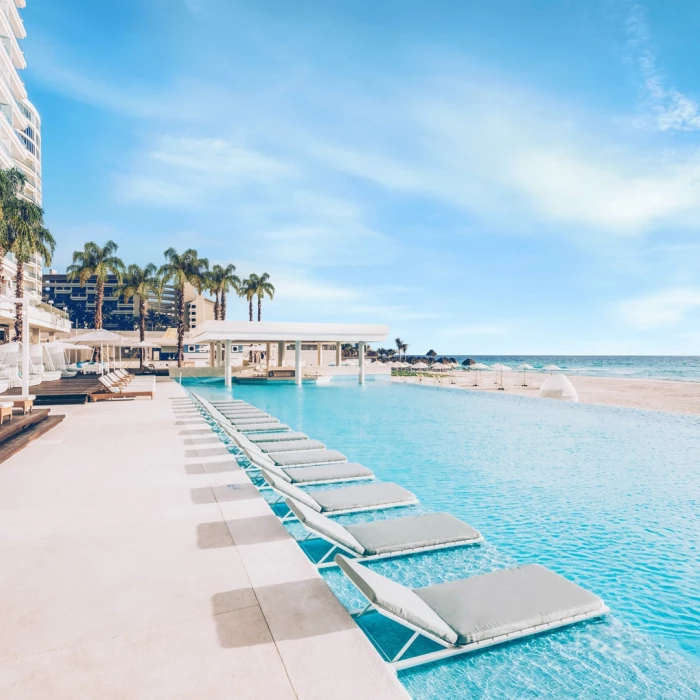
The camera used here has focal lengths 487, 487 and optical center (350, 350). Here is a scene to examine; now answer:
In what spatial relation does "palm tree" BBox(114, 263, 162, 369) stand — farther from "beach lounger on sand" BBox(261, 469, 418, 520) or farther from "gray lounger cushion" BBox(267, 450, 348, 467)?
"beach lounger on sand" BBox(261, 469, 418, 520)

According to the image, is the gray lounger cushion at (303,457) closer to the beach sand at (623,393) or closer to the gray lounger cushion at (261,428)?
the gray lounger cushion at (261,428)

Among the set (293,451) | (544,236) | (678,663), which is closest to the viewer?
(678,663)

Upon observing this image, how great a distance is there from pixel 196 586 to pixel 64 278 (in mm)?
116786

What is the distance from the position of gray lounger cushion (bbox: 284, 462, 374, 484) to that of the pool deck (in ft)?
3.21

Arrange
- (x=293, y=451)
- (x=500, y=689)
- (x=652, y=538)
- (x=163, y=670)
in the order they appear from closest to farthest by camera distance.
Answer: (x=163, y=670)
(x=500, y=689)
(x=652, y=538)
(x=293, y=451)

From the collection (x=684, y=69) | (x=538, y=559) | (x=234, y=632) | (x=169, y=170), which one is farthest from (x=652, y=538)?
(x=169, y=170)

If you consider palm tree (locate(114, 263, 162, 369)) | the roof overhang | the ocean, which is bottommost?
the ocean

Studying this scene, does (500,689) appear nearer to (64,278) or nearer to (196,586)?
(196,586)

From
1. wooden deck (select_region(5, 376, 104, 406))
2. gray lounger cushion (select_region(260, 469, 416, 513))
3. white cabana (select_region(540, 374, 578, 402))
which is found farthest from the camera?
white cabana (select_region(540, 374, 578, 402))

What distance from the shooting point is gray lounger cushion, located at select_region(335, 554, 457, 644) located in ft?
10.0

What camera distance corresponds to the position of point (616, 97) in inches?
760

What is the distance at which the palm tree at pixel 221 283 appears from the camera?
145 feet

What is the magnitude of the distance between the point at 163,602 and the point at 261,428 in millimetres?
8073

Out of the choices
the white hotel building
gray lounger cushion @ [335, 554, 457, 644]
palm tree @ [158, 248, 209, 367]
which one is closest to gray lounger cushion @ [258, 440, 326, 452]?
gray lounger cushion @ [335, 554, 457, 644]
